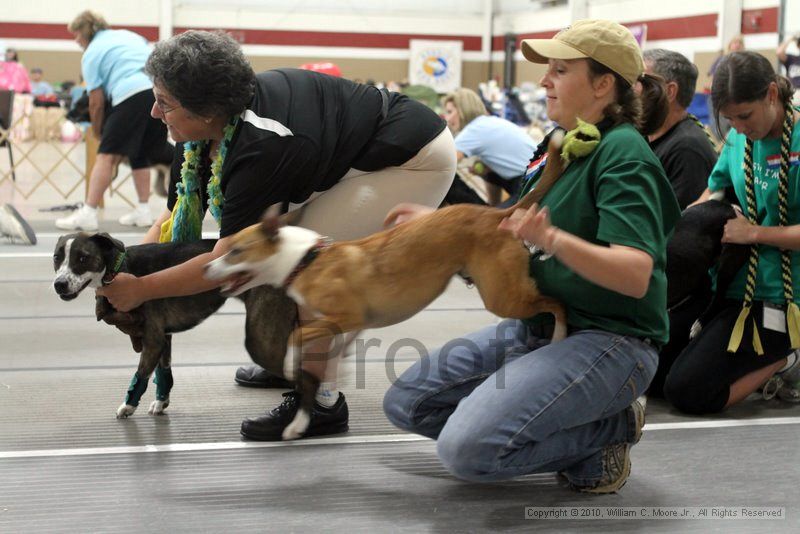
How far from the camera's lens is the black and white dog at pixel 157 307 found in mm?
2852

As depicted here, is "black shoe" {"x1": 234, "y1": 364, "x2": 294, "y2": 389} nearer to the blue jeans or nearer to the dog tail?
the blue jeans

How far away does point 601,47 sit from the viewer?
2156mm

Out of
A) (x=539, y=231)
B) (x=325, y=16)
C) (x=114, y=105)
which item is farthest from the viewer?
(x=325, y=16)

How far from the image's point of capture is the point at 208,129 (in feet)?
8.60

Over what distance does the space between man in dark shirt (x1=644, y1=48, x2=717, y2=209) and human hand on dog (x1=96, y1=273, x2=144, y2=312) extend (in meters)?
2.06

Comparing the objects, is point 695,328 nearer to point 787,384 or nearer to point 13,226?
point 787,384

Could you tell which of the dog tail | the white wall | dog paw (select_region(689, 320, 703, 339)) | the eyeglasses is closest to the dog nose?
the eyeglasses

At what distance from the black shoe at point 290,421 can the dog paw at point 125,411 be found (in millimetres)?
437

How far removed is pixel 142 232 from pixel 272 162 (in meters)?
5.14

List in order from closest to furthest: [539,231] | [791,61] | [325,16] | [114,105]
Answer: [539,231]
[114,105]
[791,61]
[325,16]

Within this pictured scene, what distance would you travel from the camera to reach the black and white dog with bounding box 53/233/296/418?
285 cm

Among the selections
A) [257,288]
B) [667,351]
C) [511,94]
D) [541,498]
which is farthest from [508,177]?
[511,94]

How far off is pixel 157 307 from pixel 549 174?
1437 mm

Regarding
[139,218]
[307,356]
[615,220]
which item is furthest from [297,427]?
[139,218]
